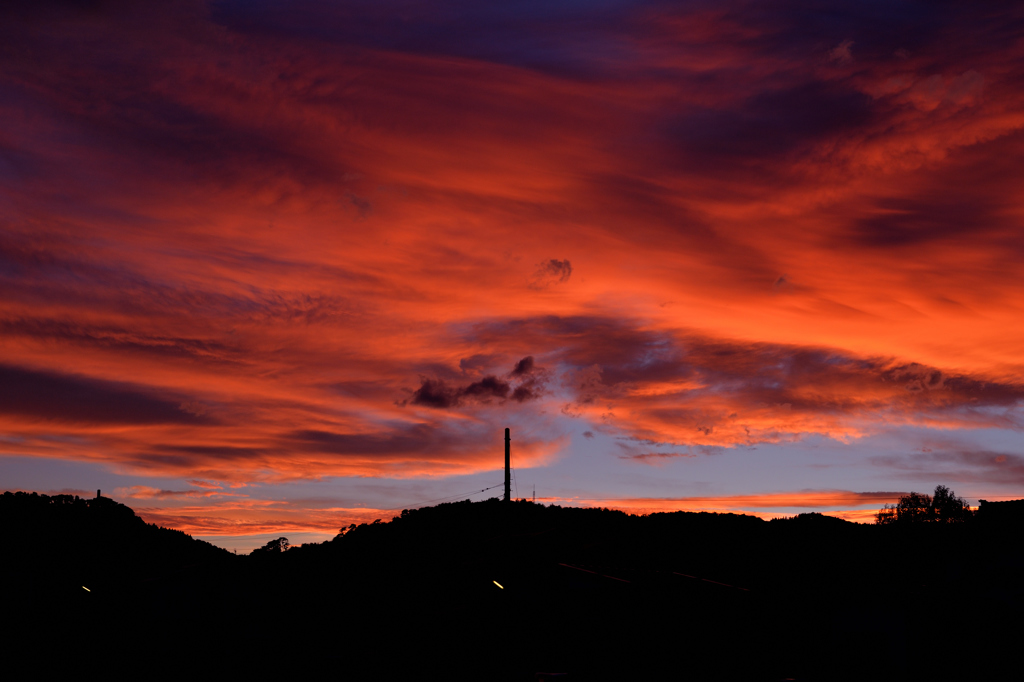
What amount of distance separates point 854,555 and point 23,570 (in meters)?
45.6

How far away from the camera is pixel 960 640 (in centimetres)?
2245

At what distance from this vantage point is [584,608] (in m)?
30.3

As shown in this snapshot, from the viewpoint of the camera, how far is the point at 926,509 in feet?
326

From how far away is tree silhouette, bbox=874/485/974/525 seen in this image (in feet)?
319

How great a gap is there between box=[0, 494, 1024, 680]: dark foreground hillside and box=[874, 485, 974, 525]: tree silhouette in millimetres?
50211

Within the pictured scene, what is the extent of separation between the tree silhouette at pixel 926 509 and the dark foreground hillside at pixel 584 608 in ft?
165

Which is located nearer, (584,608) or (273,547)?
(584,608)

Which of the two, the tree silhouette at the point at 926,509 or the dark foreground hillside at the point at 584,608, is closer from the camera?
the dark foreground hillside at the point at 584,608

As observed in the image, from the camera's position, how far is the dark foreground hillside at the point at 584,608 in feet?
76.8

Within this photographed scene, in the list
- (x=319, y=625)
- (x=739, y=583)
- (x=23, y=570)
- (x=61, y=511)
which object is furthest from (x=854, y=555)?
(x=61, y=511)

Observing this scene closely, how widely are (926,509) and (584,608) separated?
8740 centimetres

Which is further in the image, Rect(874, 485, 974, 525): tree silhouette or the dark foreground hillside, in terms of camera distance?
Rect(874, 485, 974, 525): tree silhouette

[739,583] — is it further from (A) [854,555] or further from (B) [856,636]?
(B) [856,636]

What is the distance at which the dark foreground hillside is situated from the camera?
23.4 meters
